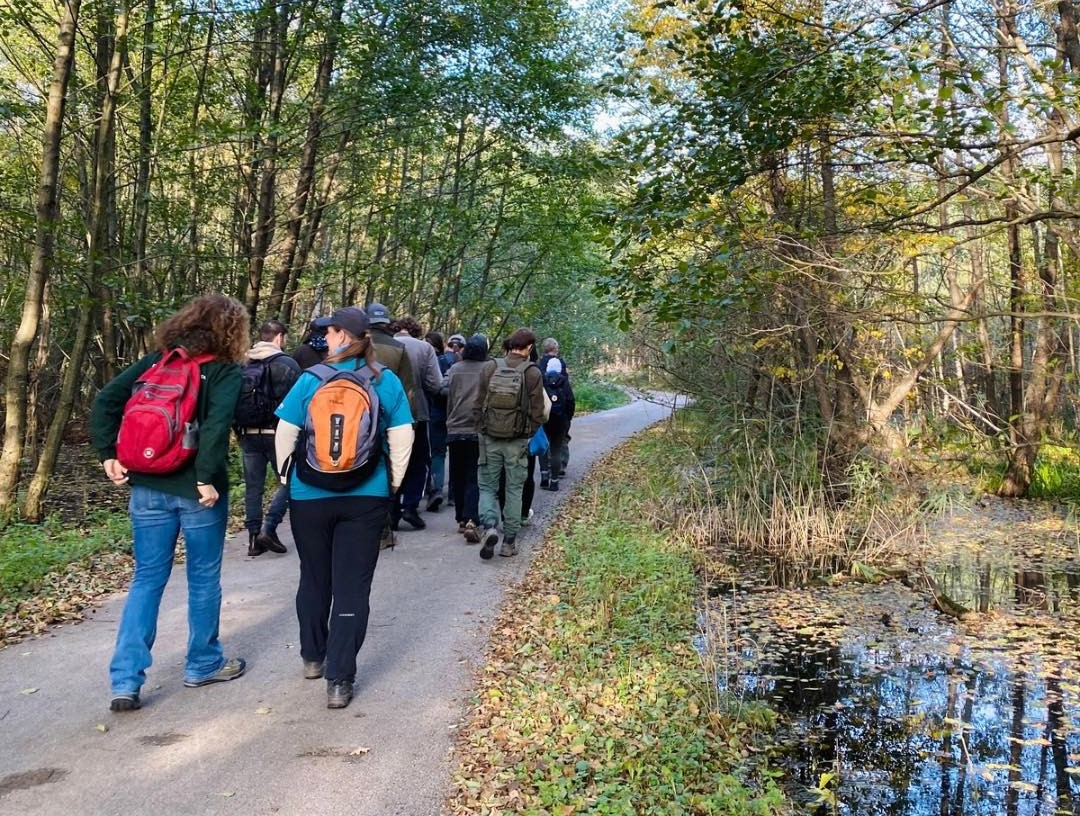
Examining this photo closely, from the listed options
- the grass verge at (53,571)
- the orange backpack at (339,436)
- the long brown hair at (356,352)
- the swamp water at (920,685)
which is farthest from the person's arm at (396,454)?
the grass verge at (53,571)

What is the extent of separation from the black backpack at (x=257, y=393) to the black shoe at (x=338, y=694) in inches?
121

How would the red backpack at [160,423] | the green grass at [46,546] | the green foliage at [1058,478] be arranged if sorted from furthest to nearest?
the green foliage at [1058,478], the green grass at [46,546], the red backpack at [160,423]

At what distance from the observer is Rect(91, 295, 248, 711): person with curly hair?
4168mm

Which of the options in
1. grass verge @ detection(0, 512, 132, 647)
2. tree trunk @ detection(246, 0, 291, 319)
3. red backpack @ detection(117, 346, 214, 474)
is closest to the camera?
red backpack @ detection(117, 346, 214, 474)

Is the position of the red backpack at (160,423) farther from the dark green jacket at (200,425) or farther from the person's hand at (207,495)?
the person's hand at (207,495)

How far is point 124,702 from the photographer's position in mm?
4141

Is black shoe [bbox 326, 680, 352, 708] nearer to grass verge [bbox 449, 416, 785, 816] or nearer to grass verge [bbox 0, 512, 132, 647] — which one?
grass verge [bbox 449, 416, 785, 816]

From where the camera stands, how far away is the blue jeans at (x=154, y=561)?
4180mm

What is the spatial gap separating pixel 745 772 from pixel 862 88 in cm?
529

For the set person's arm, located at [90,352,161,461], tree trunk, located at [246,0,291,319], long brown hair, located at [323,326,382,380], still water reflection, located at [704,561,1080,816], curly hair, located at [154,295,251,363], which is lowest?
still water reflection, located at [704,561,1080,816]

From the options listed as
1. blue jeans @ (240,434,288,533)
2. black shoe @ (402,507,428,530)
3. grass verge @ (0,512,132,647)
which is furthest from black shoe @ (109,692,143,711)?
black shoe @ (402,507,428,530)

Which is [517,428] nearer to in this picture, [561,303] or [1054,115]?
[1054,115]

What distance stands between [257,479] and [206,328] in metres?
3.23

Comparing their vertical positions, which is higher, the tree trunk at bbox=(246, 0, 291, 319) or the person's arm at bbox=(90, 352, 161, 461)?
the tree trunk at bbox=(246, 0, 291, 319)
